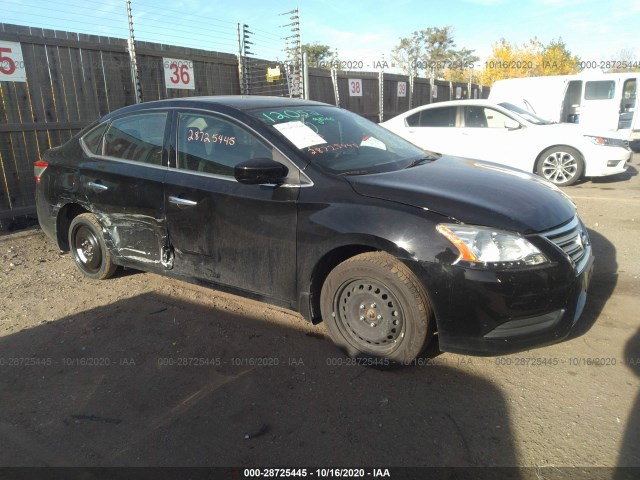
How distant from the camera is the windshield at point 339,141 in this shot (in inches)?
134

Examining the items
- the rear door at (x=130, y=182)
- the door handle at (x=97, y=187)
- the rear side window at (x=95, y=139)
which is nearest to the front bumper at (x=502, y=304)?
the rear door at (x=130, y=182)

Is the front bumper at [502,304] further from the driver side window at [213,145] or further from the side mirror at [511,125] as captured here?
the side mirror at [511,125]

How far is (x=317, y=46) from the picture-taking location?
54500mm

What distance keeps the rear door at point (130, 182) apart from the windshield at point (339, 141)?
1.01 m

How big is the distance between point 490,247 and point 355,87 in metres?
11.8

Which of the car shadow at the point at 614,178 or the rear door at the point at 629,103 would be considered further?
the rear door at the point at 629,103

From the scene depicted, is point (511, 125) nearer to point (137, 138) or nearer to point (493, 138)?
point (493, 138)

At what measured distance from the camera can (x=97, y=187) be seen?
432cm

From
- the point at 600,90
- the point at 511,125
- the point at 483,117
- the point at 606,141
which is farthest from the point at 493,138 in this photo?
the point at 600,90

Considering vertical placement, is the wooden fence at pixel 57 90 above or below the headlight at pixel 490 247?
above

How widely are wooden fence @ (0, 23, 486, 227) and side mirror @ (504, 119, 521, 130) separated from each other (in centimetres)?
579

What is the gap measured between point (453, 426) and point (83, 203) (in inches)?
147

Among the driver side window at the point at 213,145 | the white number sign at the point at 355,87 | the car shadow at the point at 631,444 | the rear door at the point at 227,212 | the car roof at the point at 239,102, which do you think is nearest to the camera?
the car shadow at the point at 631,444

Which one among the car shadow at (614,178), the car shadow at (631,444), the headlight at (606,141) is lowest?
the car shadow at (631,444)
